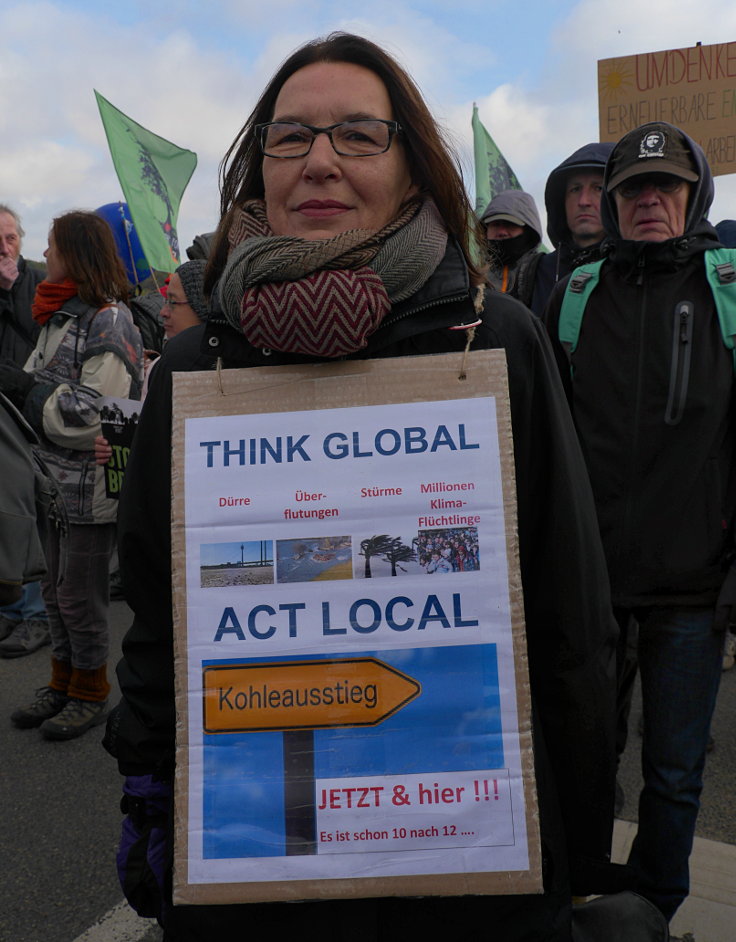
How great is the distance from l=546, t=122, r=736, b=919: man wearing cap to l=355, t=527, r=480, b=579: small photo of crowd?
1173mm

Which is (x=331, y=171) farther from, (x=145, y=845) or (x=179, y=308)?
(x=179, y=308)

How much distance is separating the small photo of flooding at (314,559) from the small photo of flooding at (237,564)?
0.06ft

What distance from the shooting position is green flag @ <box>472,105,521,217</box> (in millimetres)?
6128

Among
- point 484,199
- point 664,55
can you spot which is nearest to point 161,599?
point 664,55

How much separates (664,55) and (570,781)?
440 cm

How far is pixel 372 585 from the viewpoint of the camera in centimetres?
116

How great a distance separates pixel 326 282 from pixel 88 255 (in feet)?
9.33

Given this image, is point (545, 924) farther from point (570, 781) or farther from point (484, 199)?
point (484, 199)

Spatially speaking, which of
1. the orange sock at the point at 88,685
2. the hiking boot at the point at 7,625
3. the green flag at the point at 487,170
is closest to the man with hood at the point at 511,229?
the green flag at the point at 487,170

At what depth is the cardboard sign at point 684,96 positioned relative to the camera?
4449 millimetres

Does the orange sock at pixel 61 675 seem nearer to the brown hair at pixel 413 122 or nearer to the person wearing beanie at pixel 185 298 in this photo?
the person wearing beanie at pixel 185 298

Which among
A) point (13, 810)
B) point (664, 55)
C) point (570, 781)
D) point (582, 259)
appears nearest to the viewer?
point (570, 781)

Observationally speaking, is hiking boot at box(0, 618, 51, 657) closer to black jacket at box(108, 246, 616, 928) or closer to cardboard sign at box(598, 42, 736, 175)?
black jacket at box(108, 246, 616, 928)

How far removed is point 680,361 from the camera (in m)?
2.15
